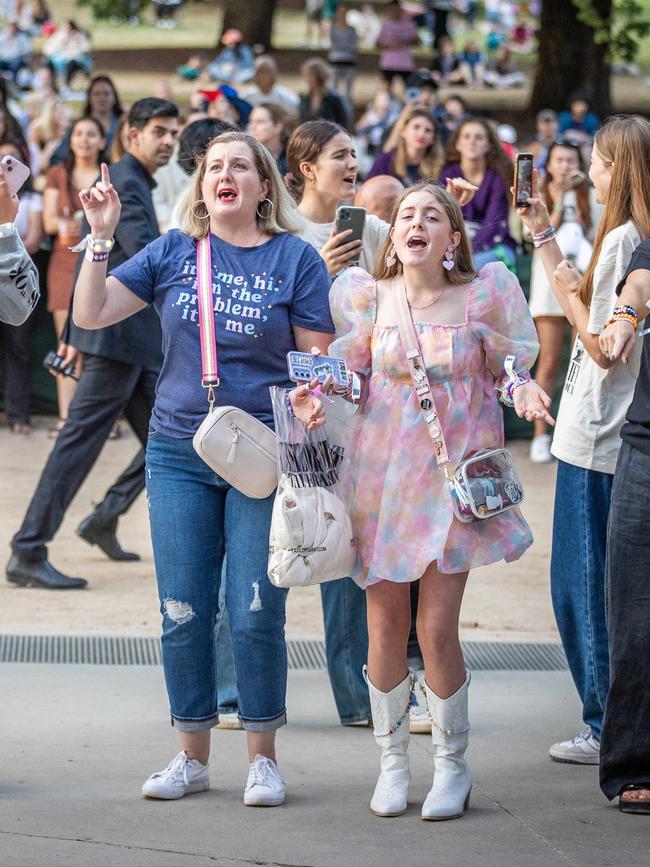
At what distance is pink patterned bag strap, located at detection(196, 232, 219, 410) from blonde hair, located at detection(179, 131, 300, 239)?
0.15 m

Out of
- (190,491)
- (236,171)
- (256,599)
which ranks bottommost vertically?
(256,599)

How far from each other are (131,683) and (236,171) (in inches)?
86.2

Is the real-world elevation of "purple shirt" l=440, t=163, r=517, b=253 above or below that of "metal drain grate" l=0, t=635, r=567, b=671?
above

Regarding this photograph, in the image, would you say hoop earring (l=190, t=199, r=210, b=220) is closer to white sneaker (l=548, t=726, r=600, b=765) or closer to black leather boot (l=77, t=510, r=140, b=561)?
white sneaker (l=548, t=726, r=600, b=765)

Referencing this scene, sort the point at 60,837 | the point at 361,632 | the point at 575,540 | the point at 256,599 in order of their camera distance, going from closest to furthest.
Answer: the point at 60,837 < the point at 256,599 < the point at 575,540 < the point at 361,632

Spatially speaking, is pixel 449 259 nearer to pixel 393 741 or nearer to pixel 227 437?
pixel 227 437

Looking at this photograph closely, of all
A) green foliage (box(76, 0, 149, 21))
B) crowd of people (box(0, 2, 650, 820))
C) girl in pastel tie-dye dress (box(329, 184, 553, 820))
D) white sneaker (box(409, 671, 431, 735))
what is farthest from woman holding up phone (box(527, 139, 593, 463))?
green foliage (box(76, 0, 149, 21))

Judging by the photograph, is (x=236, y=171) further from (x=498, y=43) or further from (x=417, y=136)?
(x=498, y=43)

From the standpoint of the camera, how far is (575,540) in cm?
485

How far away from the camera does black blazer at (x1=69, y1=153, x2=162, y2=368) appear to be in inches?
271

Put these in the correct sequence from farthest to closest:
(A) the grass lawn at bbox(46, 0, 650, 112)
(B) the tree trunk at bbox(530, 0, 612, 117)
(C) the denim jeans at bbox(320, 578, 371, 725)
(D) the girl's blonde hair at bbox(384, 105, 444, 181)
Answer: (A) the grass lawn at bbox(46, 0, 650, 112), (B) the tree trunk at bbox(530, 0, 612, 117), (D) the girl's blonde hair at bbox(384, 105, 444, 181), (C) the denim jeans at bbox(320, 578, 371, 725)

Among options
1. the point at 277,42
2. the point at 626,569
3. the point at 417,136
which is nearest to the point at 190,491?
the point at 626,569

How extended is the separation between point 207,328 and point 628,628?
149cm

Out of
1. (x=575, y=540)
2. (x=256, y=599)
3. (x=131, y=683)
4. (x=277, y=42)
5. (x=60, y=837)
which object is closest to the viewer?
(x=60, y=837)
